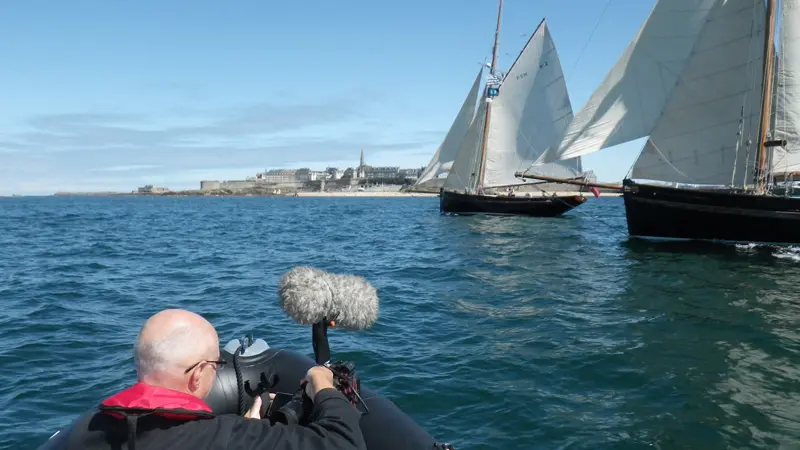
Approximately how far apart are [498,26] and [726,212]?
120ft

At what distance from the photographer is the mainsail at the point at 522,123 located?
141ft

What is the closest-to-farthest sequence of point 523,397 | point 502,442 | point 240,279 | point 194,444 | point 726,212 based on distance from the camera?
1. point 194,444
2. point 502,442
3. point 523,397
4. point 240,279
5. point 726,212

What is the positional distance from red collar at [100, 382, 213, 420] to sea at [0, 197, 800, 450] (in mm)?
3887

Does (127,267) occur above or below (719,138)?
below

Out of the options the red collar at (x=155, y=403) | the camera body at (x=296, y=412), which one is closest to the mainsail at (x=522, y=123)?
the camera body at (x=296, y=412)

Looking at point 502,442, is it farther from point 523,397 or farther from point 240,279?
point 240,279

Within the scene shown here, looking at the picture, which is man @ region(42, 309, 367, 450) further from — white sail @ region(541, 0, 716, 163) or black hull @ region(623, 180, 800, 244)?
white sail @ region(541, 0, 716, 163)

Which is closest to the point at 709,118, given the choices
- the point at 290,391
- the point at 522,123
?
the point at 290,391

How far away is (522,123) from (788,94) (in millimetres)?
24734

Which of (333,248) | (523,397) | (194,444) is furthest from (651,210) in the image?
(194,444)

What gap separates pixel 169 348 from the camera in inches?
99.2

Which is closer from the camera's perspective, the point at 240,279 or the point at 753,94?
the point at 240,279

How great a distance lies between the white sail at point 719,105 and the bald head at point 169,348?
78.9 feet

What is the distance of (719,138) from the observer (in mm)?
22422
